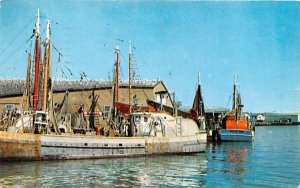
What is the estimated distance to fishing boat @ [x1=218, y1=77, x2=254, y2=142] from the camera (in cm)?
4562

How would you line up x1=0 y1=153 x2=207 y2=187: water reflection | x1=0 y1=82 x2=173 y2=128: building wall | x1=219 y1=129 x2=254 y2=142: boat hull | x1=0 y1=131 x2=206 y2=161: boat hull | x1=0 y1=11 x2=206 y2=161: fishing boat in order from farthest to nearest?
x1=219 y1=129 x2=254 y2=142: boat hull
x1=0 y1=82 x2=173 y2=128: building wall
x1=0 y1=11 x2=206 y2=161: fishing boat
x1=0 y1=131 x2=206 y2=161: boat hull
x1=0 y1=153 x2=207 y2=187: water reflection

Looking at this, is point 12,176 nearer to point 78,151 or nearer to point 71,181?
point 71,181

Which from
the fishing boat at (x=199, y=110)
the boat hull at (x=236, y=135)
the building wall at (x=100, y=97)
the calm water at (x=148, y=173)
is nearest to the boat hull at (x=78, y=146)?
the calm water at (x=148, y=173)

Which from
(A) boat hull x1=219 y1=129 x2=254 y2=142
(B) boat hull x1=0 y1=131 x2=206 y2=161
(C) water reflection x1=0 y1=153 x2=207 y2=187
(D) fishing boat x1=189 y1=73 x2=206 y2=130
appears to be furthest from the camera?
(A) boat hull x1=219 y1=129 x2=254 y2=142

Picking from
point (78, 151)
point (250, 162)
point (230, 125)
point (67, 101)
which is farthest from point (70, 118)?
point (230, 125)

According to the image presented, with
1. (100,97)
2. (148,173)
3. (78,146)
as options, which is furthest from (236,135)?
(148,173)

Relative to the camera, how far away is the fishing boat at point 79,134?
22109 mm

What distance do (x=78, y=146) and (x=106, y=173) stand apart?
5.44m

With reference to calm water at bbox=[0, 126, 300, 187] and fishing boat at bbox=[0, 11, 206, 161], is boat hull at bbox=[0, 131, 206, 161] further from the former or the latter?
calm water at bbox=[0, 126, 300, 187]

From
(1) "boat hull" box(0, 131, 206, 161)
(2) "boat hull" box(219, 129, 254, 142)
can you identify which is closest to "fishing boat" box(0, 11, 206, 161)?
(1) "boat hull" box(0, 131, 206, 161)

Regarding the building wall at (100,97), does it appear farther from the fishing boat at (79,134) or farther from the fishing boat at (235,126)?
the fishing boat at (235,126)

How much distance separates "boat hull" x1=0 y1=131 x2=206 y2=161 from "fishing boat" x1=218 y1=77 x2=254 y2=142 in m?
17.6

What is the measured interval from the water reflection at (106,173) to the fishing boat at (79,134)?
3.15 feet

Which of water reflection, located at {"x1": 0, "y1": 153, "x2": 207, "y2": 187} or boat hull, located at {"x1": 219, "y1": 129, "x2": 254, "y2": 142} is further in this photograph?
boat hull, located at {"x1": 219, "y1": 129, "x2": 254, "y2": 142}
